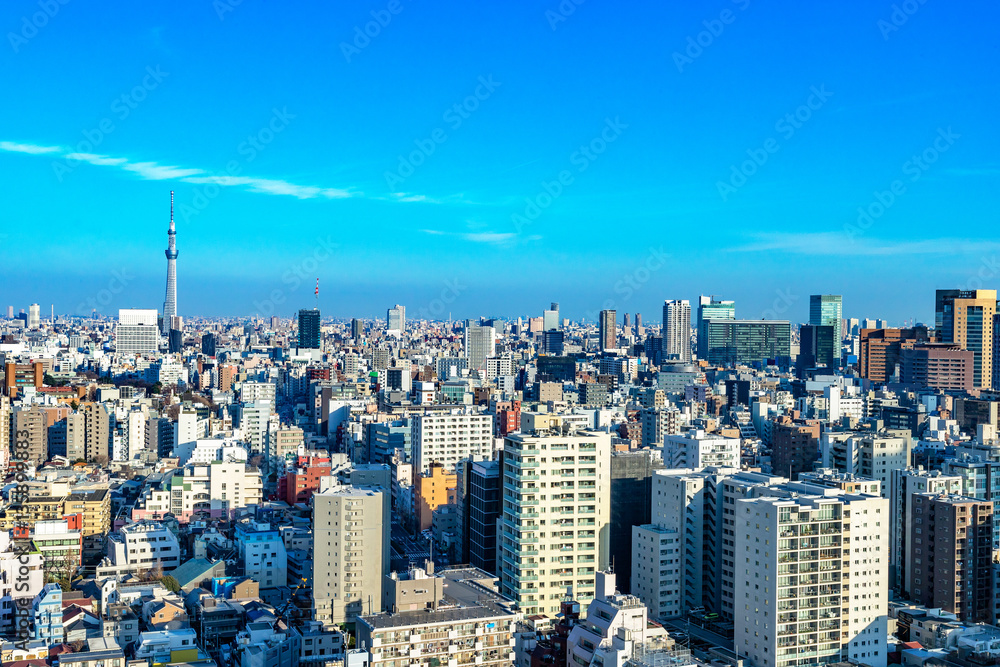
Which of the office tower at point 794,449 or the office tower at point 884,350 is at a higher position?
the office tower at point 884,350

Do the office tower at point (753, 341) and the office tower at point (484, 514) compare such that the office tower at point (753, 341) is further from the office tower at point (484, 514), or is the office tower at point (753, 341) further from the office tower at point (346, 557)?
the office tower at point (346, 557)

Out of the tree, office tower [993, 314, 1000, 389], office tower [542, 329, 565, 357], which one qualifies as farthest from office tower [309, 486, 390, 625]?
office tower [542, 329, 565, 357]

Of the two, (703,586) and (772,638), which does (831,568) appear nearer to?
(772,638)

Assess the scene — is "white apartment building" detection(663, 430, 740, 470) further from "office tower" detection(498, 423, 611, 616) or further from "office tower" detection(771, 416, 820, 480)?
"office tower" detection(771, 416, 820, 480)

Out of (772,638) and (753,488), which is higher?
(753,488)

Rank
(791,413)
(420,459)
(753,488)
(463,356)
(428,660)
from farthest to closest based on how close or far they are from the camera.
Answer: (463,356) < (791,413) < (420,459) < (753,488) < (428,660)

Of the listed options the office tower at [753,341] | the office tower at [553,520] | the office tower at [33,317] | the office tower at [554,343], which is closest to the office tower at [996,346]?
the office tower at [753,341]

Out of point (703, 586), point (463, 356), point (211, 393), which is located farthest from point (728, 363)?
point (703, 586)
